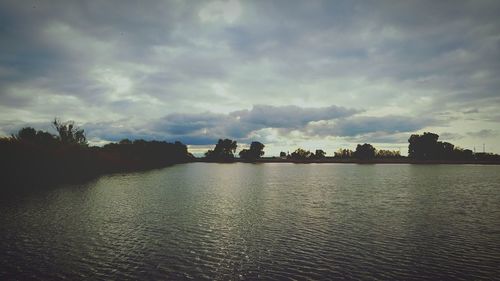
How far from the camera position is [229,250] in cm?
2802

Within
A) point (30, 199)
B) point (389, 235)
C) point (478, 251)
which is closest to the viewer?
point (478, 251)

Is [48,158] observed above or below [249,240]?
above

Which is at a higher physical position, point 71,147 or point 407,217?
point 71,147

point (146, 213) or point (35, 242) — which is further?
point (146, 213)

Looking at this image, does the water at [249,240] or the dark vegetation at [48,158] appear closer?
the water at [249,240]

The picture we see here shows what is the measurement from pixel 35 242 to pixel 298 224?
26.6m

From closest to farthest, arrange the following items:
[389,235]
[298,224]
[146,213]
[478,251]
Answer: [478,251], [389,235], [298,224], [146,213]

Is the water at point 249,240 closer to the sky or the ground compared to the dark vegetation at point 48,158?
closer to the ground

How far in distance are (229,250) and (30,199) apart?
150 ft

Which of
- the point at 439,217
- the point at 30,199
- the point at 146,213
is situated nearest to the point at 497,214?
the point at 439,217

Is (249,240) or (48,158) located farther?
(48,158)

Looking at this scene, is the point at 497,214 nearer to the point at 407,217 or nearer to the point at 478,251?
the point at 407,217

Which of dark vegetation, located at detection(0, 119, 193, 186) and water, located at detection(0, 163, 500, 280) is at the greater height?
dark vegetation, located at detection(0, 119, 193, 186)

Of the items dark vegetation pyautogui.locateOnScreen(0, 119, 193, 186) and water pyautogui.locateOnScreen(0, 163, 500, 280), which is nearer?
water pyautogui.locateOnScreen(0, 163, 500, 280)
